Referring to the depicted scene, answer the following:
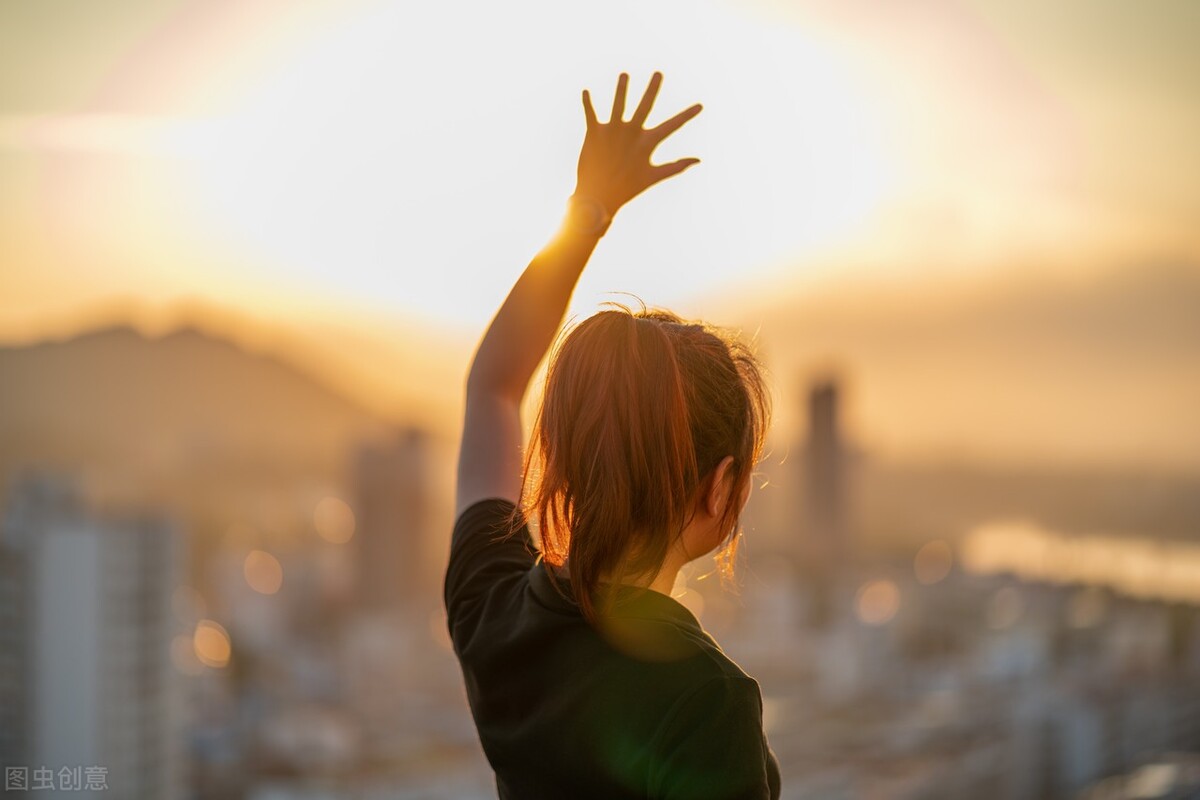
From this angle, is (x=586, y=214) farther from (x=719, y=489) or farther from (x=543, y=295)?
(x=719, y=489)

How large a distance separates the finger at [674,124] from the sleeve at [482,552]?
8.6 inches

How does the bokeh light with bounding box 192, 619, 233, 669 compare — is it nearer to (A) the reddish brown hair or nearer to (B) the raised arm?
(B) the raised arm

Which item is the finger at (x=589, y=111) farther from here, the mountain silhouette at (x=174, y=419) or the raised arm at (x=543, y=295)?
the mountain silhouette at (x=174, y=419)

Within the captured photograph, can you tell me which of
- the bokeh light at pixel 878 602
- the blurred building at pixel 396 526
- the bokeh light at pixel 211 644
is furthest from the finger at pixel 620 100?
the blurred building at pixel 396 526

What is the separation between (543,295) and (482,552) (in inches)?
5.8

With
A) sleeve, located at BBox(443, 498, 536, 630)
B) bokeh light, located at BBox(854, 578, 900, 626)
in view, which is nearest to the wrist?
sleeve, located at BBox(443, 498, 536, 630)

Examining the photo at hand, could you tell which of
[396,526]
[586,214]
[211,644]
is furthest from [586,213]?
[396,526]

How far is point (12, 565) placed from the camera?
425 centimetres

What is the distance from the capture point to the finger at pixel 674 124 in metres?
0.61

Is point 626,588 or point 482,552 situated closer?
→ point 626,588

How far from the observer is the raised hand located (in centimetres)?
63

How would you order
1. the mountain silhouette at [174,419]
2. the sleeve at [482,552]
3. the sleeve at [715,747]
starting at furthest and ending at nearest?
the mountain silhouette at [174,419] < the sleeve at [482,552] < the sleeve at [715,747]

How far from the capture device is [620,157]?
2.08 feet

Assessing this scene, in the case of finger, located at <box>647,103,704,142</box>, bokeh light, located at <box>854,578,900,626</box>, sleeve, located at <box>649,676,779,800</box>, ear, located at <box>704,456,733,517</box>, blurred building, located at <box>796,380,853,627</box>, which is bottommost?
bokeh light, located at <box>854,578,900,626</box>
